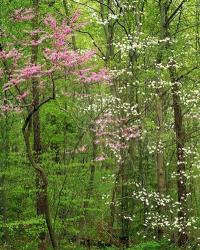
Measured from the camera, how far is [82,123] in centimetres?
1453

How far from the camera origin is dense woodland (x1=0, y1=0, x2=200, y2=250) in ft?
31.8

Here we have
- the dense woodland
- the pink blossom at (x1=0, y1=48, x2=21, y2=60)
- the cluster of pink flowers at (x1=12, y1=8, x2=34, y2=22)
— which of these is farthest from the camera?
the cluster of pink flowers at (x1=12, y1=8, x2=34, y2=22)

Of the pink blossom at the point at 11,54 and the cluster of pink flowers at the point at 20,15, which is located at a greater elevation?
the cluster of pink flowers at the point at 20,15

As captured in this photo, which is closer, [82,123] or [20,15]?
[20,15]

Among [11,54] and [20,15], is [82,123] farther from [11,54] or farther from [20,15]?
[11,54]

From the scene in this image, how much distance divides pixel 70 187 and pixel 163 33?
546 centimetres

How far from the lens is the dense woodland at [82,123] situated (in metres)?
9.70

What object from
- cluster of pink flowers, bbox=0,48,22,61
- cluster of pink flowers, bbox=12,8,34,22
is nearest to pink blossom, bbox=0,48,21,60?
cluster of pink flowers, bbox=0,48,22,61

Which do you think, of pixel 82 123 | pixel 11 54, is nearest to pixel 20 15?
pixel 11 54

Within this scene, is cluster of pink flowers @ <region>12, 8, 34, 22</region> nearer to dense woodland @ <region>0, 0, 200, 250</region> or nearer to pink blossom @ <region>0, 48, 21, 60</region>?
dense woodland @ <region>0, 0, 200, 250</region>

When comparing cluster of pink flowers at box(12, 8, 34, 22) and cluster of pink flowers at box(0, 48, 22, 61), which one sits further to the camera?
cluster of pink flowers at box(12, 8, 34, 22)

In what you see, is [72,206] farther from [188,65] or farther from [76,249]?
[188,65]

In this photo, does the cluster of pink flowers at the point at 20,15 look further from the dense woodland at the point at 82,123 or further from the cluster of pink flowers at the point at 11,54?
the cluster of pink flowers at the point at 11,54

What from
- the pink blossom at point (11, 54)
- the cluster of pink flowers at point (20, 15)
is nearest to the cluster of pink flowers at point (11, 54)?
the pink blossom at point (11, 54)
